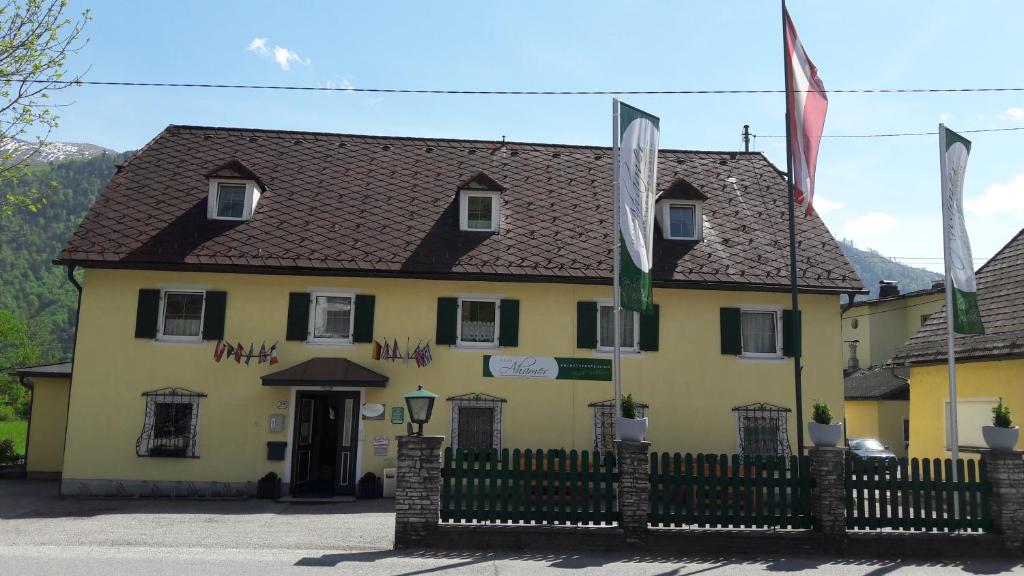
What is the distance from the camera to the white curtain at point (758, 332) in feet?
58.6

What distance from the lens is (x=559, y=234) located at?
60.8ft

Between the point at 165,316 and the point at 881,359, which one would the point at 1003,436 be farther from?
the point at 881,359

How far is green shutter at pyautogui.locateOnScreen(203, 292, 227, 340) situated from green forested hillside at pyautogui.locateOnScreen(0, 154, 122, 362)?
7652 cm

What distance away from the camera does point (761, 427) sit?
17.4 meters

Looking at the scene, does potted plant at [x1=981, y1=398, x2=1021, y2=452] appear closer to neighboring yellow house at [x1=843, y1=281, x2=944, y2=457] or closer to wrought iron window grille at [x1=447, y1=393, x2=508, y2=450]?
wrought iron window grille at [x1=447, y1=393, x2=508, y2=450]

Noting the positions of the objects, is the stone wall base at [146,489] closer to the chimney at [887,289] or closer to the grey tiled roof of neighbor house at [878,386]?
the grey tiled roof of neighbor house at [878,386]

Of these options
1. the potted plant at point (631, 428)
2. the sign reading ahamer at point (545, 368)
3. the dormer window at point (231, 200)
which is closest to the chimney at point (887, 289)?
the sign reading ahamer at point (545, 368)

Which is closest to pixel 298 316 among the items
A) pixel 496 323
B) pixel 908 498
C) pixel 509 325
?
pixel 496 323

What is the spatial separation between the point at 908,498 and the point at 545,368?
7.85 meters

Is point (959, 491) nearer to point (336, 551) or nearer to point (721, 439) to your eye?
point (721, 439)

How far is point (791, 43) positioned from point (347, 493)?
12.5 m

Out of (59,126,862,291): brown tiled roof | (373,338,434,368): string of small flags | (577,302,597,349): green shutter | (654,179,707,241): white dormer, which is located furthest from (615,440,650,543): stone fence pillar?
(654,179,707,241): white dormer

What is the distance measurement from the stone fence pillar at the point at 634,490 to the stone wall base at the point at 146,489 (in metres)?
9.06

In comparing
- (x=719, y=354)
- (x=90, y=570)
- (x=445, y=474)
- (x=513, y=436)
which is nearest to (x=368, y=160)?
(x=513, y=436)
